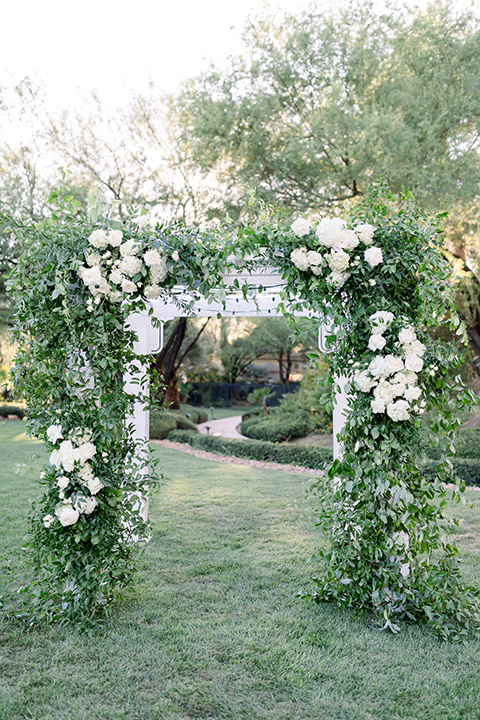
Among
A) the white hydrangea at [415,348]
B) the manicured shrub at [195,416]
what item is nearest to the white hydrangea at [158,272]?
the white hydrangea at [415,348]

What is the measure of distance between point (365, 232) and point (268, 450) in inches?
308

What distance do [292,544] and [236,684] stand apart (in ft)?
8.05

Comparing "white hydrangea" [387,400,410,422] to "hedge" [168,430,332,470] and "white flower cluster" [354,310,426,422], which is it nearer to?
"white flower cluster" [354,310,426,422]

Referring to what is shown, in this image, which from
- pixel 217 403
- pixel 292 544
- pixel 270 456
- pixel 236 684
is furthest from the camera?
pixel 217 403

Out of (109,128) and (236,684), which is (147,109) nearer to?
(109,128)

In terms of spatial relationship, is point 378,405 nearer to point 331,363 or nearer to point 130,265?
point 331,363

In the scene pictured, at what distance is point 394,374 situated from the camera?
3.06 m

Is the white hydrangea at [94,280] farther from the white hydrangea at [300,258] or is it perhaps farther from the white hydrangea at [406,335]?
the white hydrangea at [406,335]

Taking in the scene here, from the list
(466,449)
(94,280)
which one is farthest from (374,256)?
(466,449)

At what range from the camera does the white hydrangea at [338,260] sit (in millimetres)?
3031

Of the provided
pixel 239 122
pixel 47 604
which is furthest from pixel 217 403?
pixel 47 604

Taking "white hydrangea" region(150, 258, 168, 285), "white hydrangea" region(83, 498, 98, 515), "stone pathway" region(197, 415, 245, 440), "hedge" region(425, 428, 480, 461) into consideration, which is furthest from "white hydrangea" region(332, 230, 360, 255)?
"stone pathway" region(197, 415, 245, 440)

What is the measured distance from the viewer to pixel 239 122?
34.4 feet

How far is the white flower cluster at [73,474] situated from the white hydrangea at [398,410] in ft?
5.88
